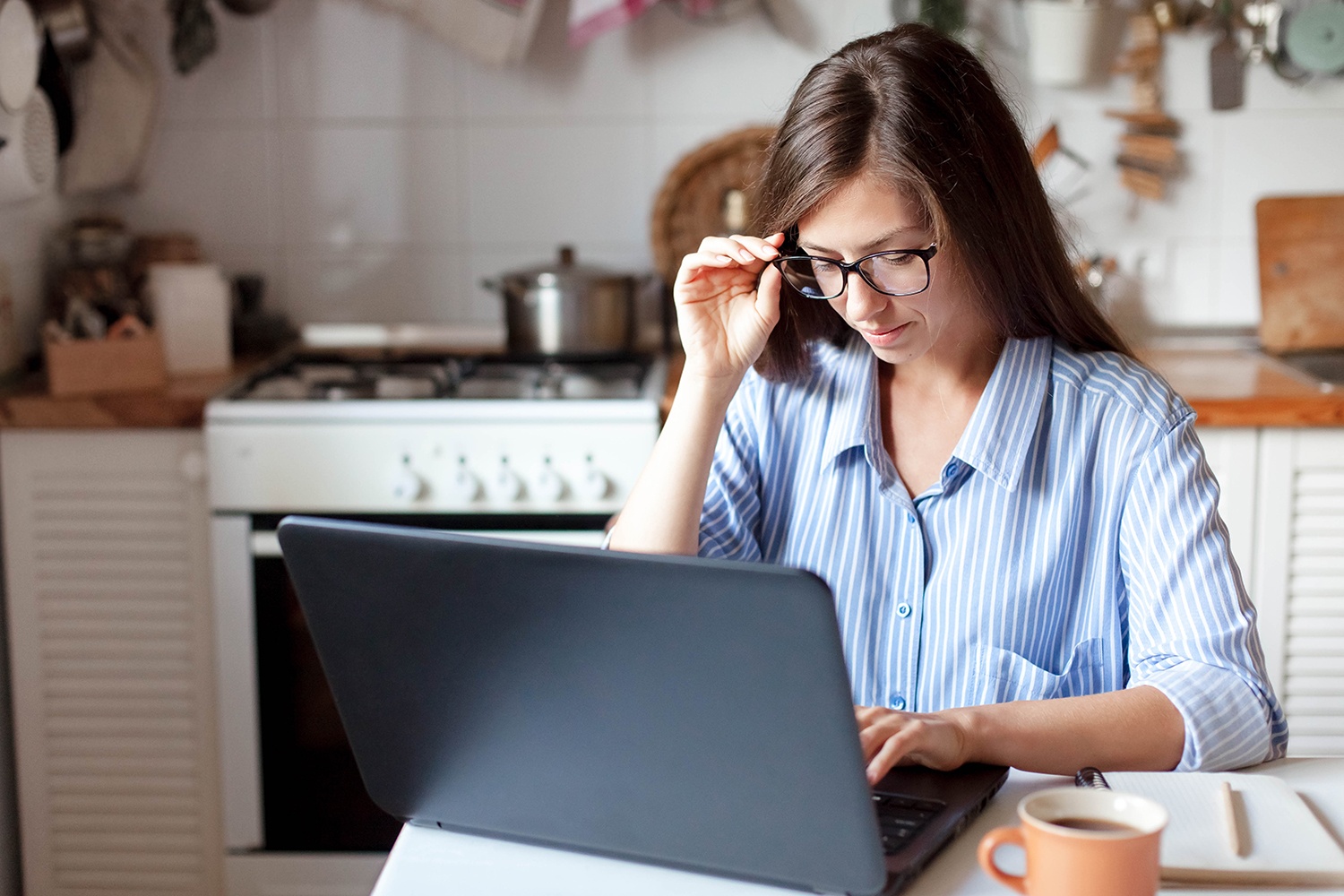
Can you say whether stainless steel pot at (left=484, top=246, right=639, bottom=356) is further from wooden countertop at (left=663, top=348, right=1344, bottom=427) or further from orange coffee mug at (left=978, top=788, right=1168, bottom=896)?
orange coffee mug at (left=978, top=788, right=1168, bottom=896)

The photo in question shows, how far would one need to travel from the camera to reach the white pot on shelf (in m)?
2.43

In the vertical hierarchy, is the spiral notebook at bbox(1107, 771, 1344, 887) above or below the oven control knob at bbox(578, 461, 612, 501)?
below

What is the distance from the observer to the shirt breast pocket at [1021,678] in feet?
4.15

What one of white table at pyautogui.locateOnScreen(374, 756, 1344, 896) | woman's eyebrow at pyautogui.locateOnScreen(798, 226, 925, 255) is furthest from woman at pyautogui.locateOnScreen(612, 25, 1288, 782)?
white table at pyautogui.locateOnScreen(374, 756, 1344, 896)

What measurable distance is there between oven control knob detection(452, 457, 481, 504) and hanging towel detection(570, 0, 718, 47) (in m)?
0.85

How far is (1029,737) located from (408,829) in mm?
A: 456

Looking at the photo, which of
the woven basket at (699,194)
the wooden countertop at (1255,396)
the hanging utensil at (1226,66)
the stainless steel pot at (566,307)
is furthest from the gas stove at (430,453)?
the hanging utensil at (1226,66)

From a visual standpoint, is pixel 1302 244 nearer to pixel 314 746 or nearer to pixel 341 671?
pixel 314 746

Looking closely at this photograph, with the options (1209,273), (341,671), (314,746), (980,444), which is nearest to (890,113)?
(980,444)

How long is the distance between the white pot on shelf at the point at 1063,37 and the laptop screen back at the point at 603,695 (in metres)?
1.99

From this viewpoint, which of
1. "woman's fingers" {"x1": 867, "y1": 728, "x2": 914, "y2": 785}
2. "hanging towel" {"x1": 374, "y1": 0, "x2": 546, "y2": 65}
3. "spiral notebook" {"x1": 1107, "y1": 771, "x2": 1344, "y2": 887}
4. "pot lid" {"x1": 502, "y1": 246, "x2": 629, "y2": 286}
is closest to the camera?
"spiral notebook" {"x1": 1107, "y1": 771, "x2": 1344, "y2": 887}

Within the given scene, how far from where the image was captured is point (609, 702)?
0.81m

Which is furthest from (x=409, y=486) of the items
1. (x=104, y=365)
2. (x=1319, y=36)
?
(x=1319, y=36)

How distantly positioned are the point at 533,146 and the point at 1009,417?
154cm
